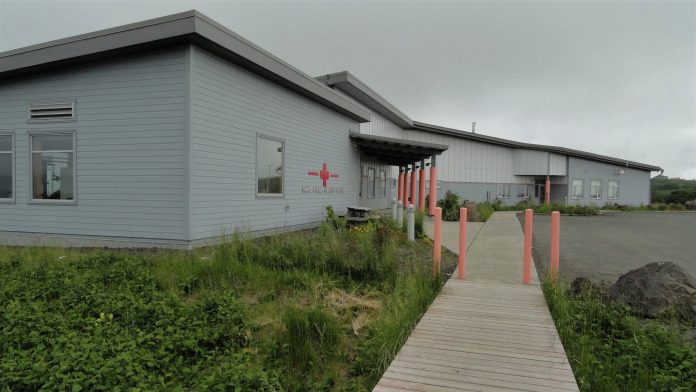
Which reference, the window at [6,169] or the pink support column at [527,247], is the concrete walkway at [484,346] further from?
the window at [6,169]

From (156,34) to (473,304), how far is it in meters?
8.10

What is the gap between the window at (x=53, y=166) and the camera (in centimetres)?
972

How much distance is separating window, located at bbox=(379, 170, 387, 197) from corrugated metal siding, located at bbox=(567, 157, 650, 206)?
1964 centimetres

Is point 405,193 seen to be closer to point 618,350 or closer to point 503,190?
point 503,190

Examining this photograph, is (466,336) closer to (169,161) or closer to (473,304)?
(473,304)

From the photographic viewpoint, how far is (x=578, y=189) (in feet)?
112

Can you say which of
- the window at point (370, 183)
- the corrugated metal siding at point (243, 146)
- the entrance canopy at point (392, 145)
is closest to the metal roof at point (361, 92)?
the entrance canopy at point (392, 145)

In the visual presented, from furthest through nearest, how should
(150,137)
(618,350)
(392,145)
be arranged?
(392,145), (150,137), (618,350)

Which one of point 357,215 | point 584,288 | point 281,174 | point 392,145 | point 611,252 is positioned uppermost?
point 392,145

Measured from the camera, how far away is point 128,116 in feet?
29.9

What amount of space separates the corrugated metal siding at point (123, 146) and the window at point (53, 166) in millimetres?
243

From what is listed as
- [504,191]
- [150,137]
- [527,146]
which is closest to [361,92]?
[150,137]

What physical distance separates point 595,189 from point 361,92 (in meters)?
27.5

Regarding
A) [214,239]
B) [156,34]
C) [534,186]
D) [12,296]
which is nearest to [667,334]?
[12,296]
